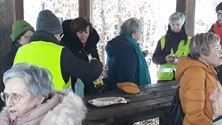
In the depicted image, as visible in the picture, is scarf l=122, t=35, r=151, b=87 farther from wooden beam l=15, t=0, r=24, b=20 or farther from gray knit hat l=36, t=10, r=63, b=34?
wooden beam l=15, t=0, r=24, b=20

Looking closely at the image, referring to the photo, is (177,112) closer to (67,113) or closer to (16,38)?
(67,113)

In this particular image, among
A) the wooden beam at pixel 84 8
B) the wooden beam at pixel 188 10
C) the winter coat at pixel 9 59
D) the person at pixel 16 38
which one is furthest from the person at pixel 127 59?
the wooden beam at pixel 188 10

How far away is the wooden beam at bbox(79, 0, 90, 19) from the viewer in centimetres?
568

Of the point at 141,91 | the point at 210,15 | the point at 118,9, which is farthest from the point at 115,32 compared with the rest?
the point at 141,91

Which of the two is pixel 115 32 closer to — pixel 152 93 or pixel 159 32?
pixel 159 32

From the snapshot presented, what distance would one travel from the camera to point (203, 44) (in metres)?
2.92

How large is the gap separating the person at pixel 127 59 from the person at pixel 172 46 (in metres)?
0.52

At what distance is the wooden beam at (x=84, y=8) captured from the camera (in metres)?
5.68

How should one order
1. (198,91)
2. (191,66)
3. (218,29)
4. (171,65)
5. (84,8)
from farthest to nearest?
(84,8)
(218,29)
(171,65)
(191,66)
(198,91)

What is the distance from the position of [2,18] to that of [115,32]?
3.11 meters

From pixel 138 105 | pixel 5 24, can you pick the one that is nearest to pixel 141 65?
pixel 138 105

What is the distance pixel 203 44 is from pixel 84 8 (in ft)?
9.96

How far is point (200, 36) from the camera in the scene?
9.64 ft

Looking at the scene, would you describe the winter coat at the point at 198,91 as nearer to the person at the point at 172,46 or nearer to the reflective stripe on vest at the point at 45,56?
the reflective stripe on vest at the point at 45,56
